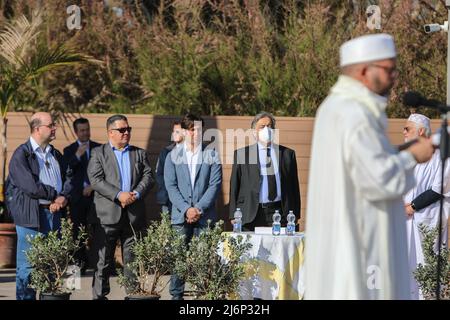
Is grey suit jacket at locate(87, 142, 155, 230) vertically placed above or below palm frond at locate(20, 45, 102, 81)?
below

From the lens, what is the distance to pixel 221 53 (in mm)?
18234

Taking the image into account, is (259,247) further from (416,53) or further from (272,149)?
(416,53)

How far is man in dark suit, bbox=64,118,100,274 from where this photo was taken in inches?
571

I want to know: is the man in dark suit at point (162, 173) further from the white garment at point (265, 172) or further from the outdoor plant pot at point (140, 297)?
the outdoor plant pot at point (140, 297)

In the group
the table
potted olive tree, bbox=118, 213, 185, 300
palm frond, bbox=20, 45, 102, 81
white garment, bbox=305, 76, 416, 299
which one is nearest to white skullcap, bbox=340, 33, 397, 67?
white garment, bbox=305, 76, 416, 299

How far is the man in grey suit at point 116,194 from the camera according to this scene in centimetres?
1234

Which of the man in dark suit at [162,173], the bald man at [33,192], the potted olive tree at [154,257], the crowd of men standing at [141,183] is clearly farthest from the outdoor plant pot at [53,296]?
the man in dark suit at [162,173]

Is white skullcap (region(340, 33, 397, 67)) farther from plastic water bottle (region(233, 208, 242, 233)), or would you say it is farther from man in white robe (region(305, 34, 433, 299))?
plastic water bottle (region(233, 208, 242, 233))

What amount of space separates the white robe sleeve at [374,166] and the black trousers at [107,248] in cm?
610

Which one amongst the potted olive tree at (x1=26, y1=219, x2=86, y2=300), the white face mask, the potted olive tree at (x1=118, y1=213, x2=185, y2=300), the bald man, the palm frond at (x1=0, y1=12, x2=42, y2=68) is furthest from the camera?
the palm frond at (x1=0, y1=12, x2=42, y2=68)

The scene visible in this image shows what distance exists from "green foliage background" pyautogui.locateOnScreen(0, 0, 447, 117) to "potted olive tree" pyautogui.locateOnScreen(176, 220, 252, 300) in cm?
649

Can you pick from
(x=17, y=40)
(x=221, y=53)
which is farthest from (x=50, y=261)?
→ (x=221, y=53)

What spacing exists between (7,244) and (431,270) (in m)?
6.57

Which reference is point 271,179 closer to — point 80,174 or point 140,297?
point 140,297
